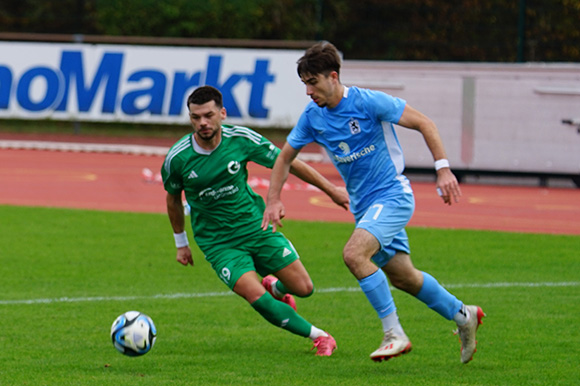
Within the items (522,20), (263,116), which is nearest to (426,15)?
(522,20)

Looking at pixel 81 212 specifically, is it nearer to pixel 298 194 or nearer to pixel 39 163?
pixel 298 194

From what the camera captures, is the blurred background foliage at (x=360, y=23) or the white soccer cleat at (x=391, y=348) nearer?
the white soccer cleat at (x=391, y=348)

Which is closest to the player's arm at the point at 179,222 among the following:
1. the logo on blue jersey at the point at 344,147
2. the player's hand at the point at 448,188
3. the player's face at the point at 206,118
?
the player's face at the point at 206,118

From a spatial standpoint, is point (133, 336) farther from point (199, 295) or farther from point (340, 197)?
point (199, 295)

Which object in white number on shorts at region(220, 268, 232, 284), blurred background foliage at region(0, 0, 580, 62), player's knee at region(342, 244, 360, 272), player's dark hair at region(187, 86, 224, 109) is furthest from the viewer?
blurred background foliage at region(0, 0, 580, 62)

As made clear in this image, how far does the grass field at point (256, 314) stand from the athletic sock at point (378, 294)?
16.6 inches

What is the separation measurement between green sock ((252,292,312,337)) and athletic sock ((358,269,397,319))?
→ 0.83m

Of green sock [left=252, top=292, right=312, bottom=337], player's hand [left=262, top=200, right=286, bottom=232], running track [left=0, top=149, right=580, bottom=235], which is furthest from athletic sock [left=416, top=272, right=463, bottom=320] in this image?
running track [left=0, top=149, right=580, bottom=235]

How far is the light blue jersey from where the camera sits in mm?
6930

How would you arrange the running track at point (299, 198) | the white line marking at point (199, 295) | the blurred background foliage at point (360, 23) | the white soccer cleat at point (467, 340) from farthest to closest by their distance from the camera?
the blurred background foliage at point (360, 23)
the running track at point (299, 198)
the white line marking at point (199, 295)
the white soccer cleat at point (467, 340)

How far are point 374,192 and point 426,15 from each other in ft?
72.2

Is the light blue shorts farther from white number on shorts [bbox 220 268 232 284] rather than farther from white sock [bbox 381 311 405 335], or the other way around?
white number on shorts [bbox 220 268 232 284]

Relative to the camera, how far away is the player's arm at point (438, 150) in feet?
20.8

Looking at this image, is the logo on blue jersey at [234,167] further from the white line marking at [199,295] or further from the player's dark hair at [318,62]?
the white line marking at [199,295]
